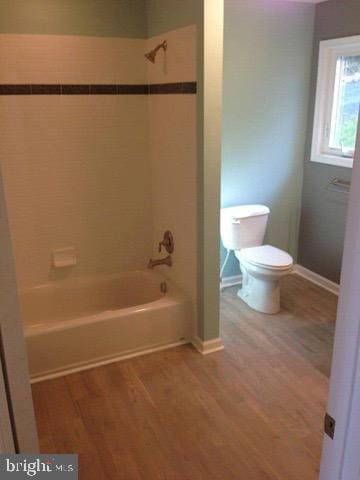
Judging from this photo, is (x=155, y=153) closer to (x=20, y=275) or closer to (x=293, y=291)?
(x=20, y=275)

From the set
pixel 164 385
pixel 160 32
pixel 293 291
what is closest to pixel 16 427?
pixel 164 385

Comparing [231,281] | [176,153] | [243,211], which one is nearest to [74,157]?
[176,153]

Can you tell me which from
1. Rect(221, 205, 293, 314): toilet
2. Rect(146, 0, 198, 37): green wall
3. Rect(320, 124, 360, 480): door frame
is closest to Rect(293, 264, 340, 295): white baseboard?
Rect(221, 205, 293, 314): toilet

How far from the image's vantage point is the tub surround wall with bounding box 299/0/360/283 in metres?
3.15

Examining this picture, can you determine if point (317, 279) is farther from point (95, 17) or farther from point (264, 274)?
point (95, 17)

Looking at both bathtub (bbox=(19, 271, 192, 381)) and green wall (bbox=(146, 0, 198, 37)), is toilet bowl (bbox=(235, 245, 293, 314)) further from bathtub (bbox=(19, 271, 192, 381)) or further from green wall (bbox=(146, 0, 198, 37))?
green wall (bbox=(146, 0, 198, 37))

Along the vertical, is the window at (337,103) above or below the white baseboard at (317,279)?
above

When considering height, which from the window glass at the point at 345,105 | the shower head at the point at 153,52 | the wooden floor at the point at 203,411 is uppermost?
the shower head at the point at 153,52

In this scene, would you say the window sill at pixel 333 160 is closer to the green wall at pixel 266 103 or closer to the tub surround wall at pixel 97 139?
the green wall at pixel 266 103

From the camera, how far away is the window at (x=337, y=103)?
3273mm

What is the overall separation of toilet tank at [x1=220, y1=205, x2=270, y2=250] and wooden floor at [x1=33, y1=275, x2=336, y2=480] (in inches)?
27.7

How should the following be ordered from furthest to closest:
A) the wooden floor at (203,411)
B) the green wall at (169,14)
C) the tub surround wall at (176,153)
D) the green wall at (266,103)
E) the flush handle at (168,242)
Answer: the green wall at (266,103) < the flush handle at (168,242) < the tub surround wall at (176,153) < the green wall at (169,14) < the wooden floor at (203,411)

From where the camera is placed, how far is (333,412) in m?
0.93

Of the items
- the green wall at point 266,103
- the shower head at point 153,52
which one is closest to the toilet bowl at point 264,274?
the green wall at point 266,103
